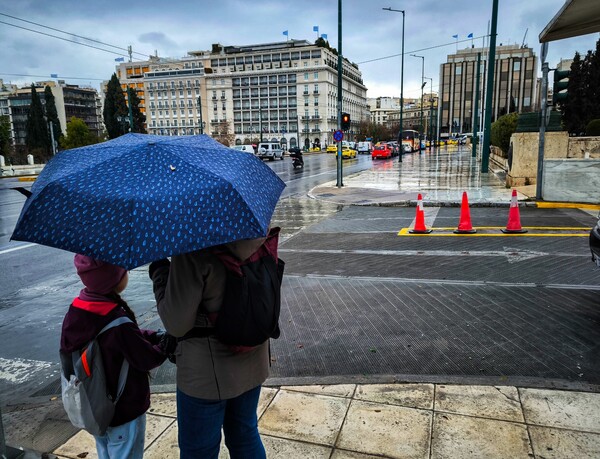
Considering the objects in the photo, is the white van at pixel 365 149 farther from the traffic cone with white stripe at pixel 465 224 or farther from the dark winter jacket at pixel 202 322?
the dark winter jacket at pixel 202 322

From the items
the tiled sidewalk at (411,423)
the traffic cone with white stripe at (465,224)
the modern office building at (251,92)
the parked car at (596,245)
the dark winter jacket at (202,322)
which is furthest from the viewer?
the modern office building at (251,92)

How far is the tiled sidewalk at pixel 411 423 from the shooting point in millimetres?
2836

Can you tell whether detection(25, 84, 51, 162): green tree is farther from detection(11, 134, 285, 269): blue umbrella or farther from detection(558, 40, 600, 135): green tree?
detection(11, 134, 285, 269): blue umbrella

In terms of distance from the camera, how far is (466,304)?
17.7 feet

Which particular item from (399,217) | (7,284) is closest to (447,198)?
(399,217)

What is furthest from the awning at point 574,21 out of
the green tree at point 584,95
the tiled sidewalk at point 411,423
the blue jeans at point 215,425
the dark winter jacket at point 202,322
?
the green tree at point 584,95

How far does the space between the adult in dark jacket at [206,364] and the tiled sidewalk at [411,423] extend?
2.47 feet

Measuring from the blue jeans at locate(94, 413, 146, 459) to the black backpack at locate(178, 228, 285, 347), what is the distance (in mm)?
723

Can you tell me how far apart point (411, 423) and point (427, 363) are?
38.8 inches

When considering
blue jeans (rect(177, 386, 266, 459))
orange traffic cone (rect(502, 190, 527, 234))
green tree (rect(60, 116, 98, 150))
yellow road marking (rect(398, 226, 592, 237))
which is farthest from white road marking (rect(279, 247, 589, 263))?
green tree (rect(60, 116, 98, 150))

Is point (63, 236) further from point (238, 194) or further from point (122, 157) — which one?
point (238, 194)

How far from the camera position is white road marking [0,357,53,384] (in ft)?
13.4

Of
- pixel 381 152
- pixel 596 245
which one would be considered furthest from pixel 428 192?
pixel 381 152

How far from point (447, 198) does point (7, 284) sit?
11610 millimetres
